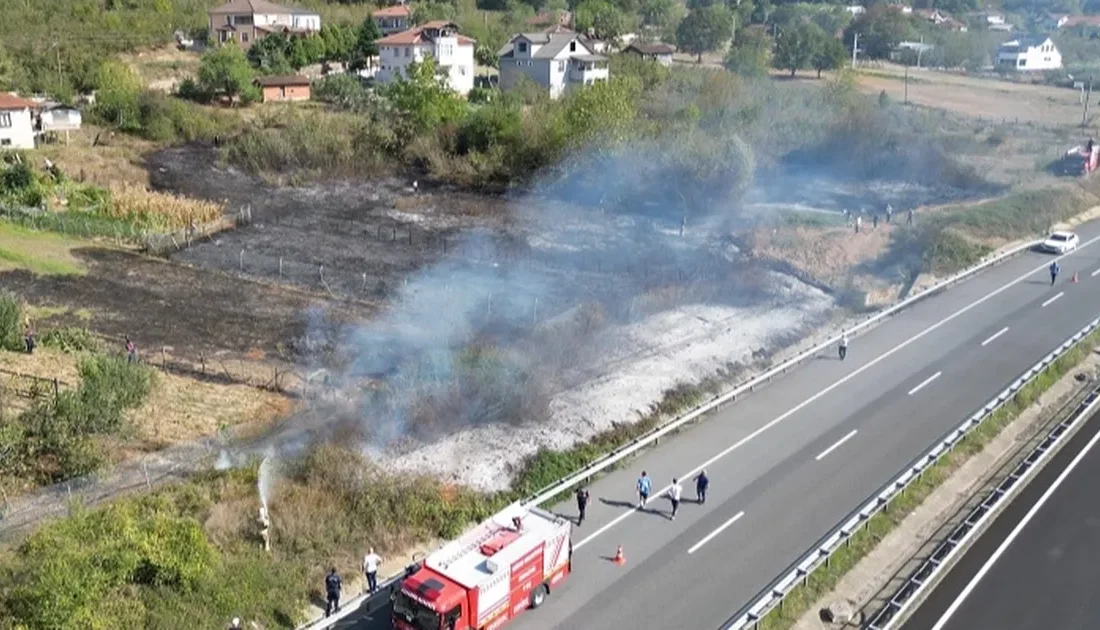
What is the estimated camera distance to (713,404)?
2180cm

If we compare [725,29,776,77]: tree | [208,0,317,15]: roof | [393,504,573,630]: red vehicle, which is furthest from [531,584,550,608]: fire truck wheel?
[208,0,317,15]: roof

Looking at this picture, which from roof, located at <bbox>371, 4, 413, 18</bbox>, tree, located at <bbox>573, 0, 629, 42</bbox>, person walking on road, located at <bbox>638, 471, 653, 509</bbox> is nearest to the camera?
person walking on road, located at <bbox>638, 471, 653, 509</bbox>

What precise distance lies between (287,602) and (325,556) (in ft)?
4.48

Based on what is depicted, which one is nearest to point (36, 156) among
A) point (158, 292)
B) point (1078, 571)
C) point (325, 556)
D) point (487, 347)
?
point (158, 292)

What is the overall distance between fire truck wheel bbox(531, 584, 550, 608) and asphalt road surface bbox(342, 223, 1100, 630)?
0.51 ft

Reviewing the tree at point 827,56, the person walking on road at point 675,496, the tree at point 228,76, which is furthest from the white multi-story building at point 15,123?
the tree at point 827,56

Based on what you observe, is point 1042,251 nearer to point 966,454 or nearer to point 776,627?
point 966,454

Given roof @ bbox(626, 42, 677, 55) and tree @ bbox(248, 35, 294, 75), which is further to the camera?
roof @ bbox(626, 42, 677, 55)

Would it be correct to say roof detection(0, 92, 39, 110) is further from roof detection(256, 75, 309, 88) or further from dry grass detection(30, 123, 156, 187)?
roof detection(256, 75, 309, 88)

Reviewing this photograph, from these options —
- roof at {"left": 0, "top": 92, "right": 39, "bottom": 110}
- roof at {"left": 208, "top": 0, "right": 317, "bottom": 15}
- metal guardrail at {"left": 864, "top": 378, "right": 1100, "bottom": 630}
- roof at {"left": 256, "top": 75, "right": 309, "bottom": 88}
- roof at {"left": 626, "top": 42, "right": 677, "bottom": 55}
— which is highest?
roof at {"left": 208, "top": 0, "right": 317, "bottom": 15}

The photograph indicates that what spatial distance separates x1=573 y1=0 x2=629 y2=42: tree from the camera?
8962 cm

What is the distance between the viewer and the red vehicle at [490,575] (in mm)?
13273

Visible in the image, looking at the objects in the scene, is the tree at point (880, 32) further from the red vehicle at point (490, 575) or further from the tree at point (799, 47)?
the red vehicle at point (490, 575)

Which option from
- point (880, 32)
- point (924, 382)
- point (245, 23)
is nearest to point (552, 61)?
point (245, 23)
